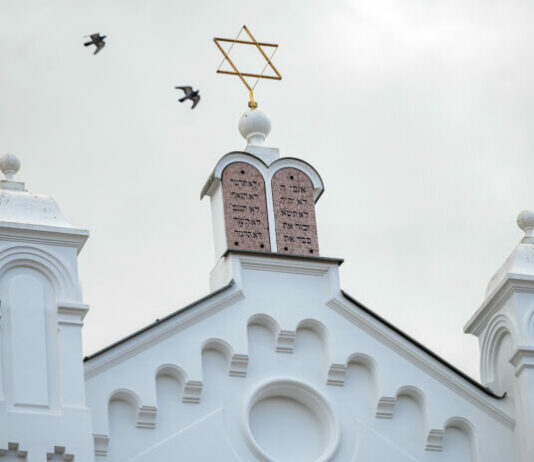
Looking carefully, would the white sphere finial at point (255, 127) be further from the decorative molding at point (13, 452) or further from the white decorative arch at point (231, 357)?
the decorative molding at point (13, 452)

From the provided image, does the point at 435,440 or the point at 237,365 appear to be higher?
the point at 237,365

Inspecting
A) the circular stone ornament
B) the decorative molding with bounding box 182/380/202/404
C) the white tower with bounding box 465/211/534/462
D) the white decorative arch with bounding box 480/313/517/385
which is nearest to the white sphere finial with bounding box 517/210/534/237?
the white tower with bounding box 465/211/534/462

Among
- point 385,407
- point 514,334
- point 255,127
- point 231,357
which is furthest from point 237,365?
point 255,127

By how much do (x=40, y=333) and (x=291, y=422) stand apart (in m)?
3.61

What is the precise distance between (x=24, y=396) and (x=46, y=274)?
5.72ft

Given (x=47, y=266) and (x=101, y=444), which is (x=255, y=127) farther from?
(x=101, y=444)

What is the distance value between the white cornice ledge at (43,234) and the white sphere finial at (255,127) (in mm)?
3942

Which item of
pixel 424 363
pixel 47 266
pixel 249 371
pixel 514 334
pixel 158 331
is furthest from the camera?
pixel 514 334

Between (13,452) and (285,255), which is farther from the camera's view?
(285,255)

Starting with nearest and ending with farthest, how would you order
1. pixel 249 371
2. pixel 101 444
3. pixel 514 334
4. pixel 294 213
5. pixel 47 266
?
pixel 101 444 → pixel 47 266 → pixel 249 371 → pixel 514 334 → pixel 294 213

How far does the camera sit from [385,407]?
871 inches

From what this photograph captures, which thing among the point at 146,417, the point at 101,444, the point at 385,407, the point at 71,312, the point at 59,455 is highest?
the point at 71,312

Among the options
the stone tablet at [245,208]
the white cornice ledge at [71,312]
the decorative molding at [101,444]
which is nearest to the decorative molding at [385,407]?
the stone tablet at [245,208]

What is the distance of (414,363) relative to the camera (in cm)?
2261
